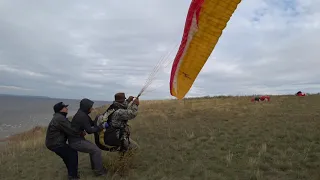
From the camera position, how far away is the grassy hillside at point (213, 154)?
27.3 feet

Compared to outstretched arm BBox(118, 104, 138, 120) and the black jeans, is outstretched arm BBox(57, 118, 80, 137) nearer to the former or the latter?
the black jeans

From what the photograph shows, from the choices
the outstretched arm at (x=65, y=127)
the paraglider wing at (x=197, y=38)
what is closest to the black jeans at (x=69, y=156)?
the outstretched arm at (x=65, y=127)

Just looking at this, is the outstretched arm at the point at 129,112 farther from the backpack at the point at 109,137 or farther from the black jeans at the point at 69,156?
the black jeans at the point at 69,156

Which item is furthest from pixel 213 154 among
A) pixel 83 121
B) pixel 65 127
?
pixel 65 127

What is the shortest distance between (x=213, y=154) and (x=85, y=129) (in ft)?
14.2

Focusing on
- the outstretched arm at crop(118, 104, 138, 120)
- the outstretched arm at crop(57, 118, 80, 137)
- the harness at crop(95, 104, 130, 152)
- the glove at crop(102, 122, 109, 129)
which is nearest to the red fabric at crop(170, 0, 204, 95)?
the outstretched arm at crop(118, 104, 138, 120)

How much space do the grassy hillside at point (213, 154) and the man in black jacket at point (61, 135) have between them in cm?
74

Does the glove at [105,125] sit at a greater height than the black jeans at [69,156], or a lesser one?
greater

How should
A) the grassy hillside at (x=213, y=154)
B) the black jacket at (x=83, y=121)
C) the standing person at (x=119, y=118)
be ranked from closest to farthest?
the black jacket at (x=83, y=121) < the standing person at (x=119, y=118) < the grassy hillside at (x=213, y=154)

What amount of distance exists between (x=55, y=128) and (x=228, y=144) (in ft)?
19.9


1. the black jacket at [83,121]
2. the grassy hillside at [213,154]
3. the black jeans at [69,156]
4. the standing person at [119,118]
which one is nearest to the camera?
the black jacket at [83,121]

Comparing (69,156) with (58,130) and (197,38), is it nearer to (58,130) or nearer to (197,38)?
(58,130)

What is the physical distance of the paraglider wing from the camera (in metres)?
7.92

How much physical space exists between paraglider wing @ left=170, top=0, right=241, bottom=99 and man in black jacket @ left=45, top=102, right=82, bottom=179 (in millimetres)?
2901
